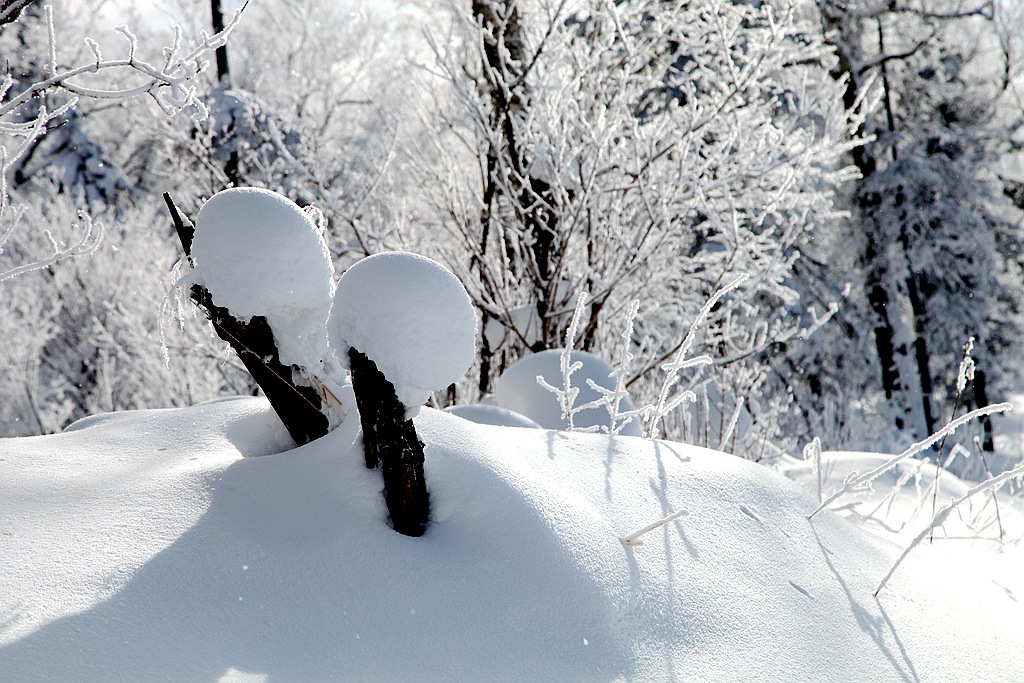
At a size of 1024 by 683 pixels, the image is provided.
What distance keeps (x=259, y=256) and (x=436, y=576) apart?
90cm

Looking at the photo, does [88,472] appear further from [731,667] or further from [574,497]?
[731,667]

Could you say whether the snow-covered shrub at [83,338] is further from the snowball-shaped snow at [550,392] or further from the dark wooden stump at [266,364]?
the dark wooden stump at [266,364]

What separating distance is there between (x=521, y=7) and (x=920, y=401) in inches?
470

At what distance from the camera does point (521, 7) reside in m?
5.90

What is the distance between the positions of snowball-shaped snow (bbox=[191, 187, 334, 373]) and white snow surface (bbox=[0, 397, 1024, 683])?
39 centimetres

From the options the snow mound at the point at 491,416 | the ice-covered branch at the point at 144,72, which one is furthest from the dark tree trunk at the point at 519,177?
the ice-covered branch at the point at 144,72

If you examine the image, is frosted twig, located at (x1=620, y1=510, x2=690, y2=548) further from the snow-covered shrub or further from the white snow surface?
the snow-covered shrub

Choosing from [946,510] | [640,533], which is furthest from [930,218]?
[640,533]

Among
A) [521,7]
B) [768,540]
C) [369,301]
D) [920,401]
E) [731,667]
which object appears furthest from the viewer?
[920,401]

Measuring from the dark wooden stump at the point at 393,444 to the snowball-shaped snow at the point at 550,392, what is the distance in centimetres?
218

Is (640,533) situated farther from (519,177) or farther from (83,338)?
(83,338)

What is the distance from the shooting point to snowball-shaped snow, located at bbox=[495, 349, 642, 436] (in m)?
4.08

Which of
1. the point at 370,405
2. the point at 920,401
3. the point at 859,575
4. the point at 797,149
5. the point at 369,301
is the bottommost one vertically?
the point at 920,401

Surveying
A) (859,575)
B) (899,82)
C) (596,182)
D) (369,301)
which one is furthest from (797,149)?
(899,82)
